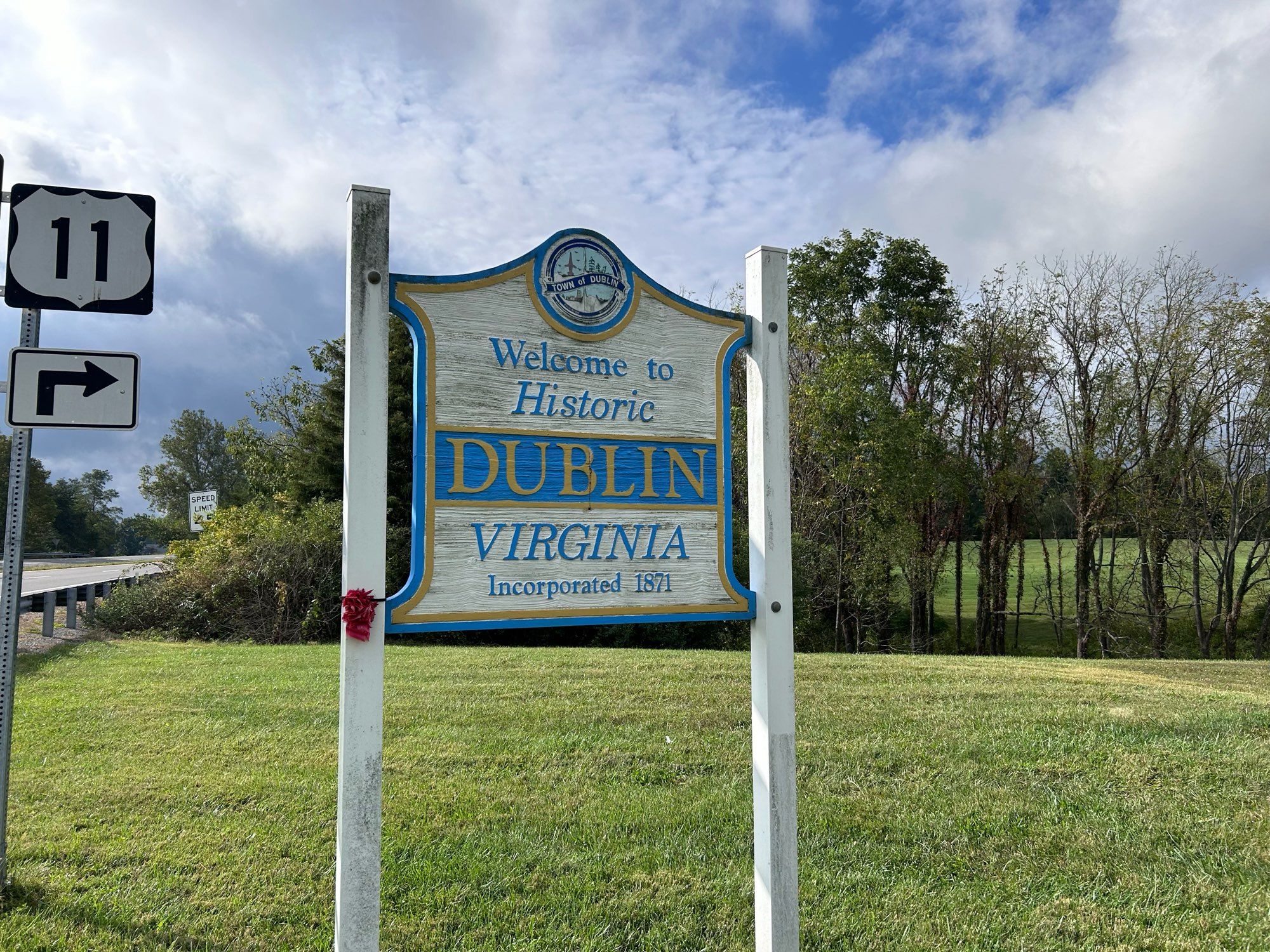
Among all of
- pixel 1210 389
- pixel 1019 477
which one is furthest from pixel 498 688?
pixel 1210 389

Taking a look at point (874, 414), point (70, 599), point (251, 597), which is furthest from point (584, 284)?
point (874, 414)

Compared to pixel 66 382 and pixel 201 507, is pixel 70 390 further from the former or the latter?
pixel 201 507

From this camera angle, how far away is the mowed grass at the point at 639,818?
3.36 metres

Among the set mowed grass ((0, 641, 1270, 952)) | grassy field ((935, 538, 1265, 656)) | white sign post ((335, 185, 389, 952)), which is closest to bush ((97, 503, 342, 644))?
mowed grass ((0, 641, 1270, 952))

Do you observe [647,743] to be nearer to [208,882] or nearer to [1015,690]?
[208,882]

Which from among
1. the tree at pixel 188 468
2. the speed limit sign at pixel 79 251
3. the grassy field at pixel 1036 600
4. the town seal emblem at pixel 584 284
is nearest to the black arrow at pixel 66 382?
the speed limit sign at pixel 79 251

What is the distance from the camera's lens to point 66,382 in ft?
12.0

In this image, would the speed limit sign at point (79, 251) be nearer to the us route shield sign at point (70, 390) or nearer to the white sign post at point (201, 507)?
the us route shield sign at point (70, 390)

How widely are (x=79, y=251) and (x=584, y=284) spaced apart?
2.40m

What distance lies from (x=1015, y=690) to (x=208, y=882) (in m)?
6.35

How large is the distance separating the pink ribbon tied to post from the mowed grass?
140cm

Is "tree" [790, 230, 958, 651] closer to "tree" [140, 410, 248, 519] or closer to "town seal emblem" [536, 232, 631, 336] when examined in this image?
"town seal emblem" [536, 232, 631, 336]

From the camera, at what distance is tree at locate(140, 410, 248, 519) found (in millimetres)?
52406

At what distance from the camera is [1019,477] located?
20406 millimetres
